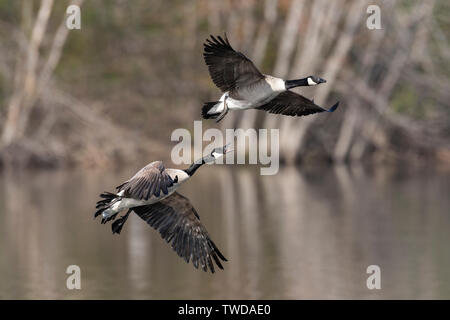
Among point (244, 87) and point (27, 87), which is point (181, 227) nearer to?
point (244, 87)

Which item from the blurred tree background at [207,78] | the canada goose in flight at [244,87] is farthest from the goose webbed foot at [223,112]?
the blurred tree background at [207,78]

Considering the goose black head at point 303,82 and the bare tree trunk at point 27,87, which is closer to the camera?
the goose black head at point 303,82

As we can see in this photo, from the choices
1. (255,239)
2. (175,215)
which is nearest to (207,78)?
(255,239)

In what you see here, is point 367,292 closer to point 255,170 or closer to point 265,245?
point 265,245

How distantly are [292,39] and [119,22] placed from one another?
8128 mm

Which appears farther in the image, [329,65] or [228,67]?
[329,65]

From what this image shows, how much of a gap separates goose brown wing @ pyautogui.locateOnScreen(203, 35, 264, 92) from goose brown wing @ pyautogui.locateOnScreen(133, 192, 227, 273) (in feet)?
4.05

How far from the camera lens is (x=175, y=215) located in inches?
346
